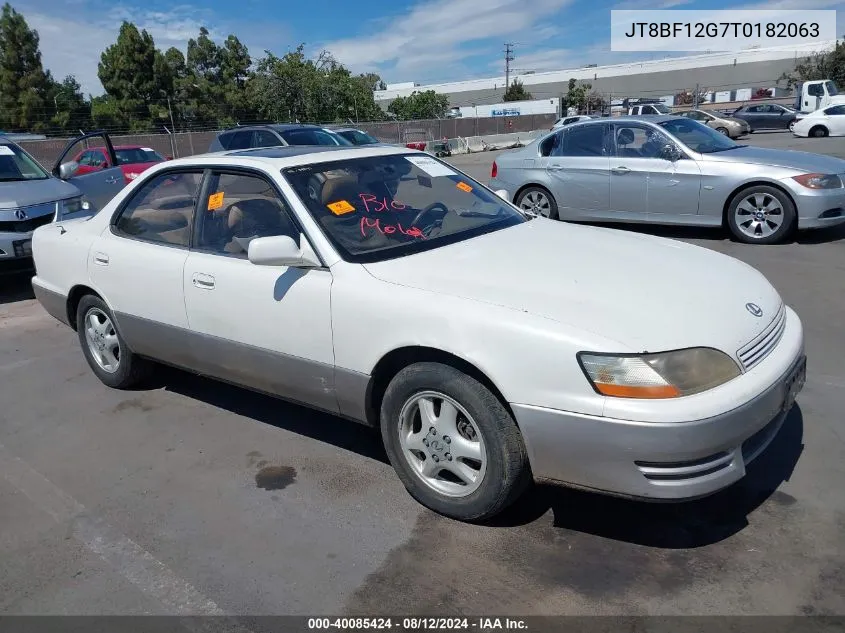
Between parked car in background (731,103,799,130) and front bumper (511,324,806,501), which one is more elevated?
parked car in background (731,103,799,130)

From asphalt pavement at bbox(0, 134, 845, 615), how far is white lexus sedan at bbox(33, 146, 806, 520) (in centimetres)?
35

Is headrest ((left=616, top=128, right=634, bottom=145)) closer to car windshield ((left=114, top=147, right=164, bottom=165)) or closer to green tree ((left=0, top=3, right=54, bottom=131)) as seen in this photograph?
car windshield ((left=114, top=147, right=164, bottom=165))

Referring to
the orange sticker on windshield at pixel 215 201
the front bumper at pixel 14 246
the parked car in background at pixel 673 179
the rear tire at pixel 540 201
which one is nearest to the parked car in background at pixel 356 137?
the parked car in background at pixel 673 179

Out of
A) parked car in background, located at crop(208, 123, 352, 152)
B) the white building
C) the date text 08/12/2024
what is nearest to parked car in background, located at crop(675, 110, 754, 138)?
parked car in background, located at crop(208, 123, 352, 152)

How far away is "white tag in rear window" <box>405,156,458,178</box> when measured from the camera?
4180mm

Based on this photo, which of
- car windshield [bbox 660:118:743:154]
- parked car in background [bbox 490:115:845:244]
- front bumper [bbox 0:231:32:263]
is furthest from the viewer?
car windshield [bbox 660:118:743:154]

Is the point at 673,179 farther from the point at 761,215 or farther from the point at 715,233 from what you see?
the point at 715,233

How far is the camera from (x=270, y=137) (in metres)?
12.5

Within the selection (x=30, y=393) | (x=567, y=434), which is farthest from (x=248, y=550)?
(x=30, y=393)

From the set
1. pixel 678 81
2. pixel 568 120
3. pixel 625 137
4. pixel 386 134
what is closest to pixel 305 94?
pixel 386 134

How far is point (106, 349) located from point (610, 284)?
3.52 metres

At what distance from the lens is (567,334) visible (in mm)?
2555

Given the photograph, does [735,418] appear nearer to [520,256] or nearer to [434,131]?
[520,256]

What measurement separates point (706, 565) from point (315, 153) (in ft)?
9.57
